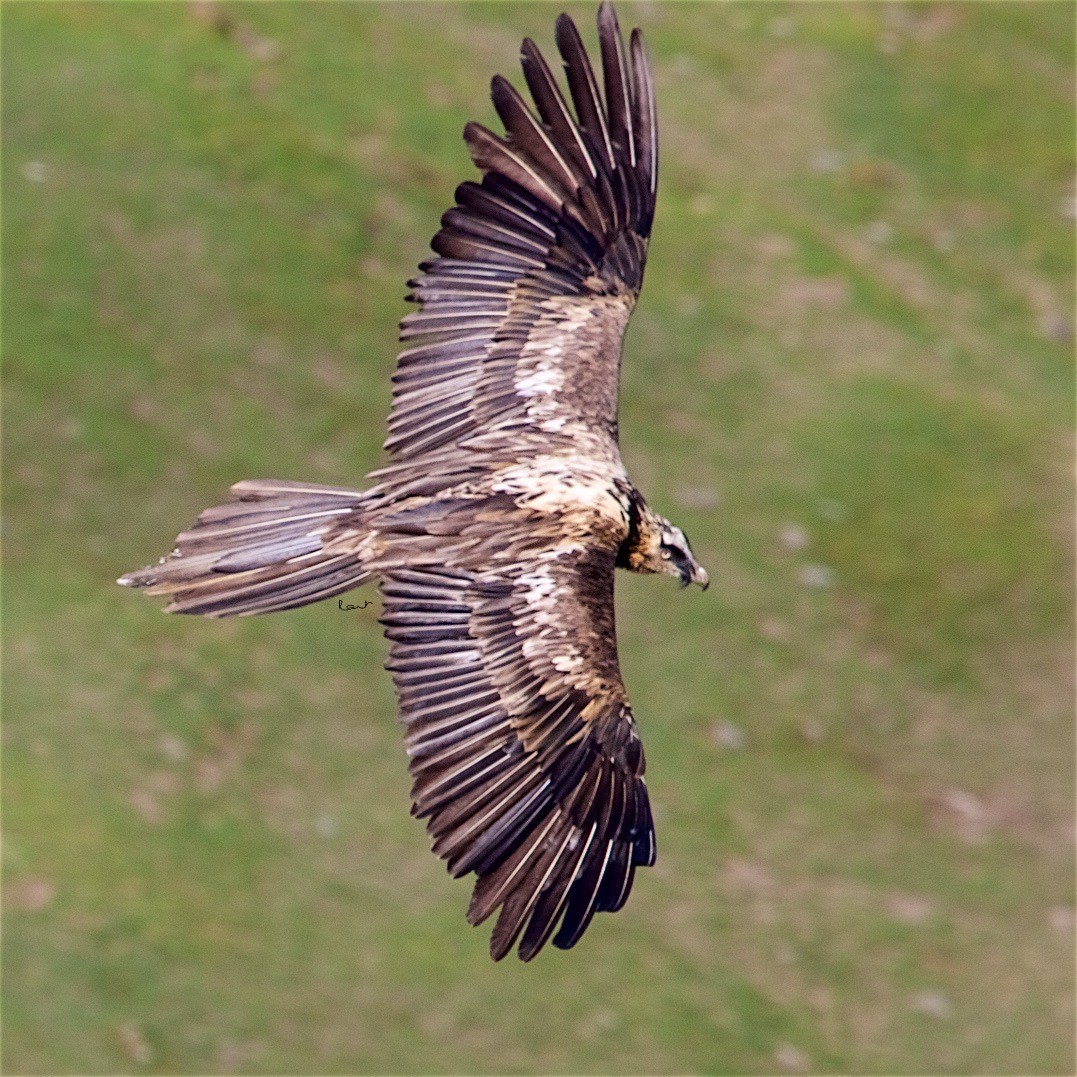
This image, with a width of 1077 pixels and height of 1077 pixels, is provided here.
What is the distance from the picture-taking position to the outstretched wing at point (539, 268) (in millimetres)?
12867

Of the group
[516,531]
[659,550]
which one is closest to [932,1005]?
[659,550]

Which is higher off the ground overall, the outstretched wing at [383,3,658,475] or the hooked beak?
the outstretched wing at [383,3,658,475]

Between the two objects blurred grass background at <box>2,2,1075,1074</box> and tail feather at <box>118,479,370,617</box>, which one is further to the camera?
blurred grass background at <box>2,2,1075,1074</box>

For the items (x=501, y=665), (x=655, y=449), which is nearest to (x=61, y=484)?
(x=655, y=449)

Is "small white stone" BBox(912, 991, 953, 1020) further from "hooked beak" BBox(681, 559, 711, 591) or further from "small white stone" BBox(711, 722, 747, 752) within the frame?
"hooked beak" BBox(681, 559, 711, 591)

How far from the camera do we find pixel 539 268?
43.7ft

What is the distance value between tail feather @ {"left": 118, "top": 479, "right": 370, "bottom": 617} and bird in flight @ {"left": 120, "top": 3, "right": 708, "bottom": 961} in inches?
0.5

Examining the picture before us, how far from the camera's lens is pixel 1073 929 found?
20969mm

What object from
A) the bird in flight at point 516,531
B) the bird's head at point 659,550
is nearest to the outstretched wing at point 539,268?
the bird in flight at point 516,531

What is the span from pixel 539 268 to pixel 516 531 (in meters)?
2.27

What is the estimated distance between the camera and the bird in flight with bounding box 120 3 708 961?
10.8 metres

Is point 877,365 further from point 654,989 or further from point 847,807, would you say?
point 654,989

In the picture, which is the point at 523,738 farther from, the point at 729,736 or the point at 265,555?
the point at 729,736

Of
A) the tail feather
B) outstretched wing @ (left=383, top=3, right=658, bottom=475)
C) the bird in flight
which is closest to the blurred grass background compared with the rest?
the bird in flight
